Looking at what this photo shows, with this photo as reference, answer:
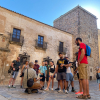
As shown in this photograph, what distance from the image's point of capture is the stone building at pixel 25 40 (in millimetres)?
9289

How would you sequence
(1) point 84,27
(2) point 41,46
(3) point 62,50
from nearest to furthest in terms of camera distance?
(2) point 41,46, (3) point 62,50, (1) point 84,27

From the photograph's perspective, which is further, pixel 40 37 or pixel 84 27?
pixel 84 27

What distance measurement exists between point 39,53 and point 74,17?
8.84 meters

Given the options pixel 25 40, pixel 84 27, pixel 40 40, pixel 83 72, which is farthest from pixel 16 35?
pixel 84 27

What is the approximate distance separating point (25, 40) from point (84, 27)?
32.3 feet

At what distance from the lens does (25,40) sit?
35.0ft

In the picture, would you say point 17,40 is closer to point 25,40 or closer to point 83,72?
point 25,40

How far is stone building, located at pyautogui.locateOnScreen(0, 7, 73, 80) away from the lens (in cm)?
929

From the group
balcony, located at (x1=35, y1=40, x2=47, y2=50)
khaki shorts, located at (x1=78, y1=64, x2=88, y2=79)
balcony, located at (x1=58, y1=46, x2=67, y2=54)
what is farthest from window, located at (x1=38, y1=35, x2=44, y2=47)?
khaki shorts, located at (x1=78, y1=64, x2=88, y2=79)

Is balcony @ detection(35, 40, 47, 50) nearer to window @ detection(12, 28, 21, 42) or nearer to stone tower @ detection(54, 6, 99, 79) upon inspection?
window @ detection(12, 28, 21, 42)

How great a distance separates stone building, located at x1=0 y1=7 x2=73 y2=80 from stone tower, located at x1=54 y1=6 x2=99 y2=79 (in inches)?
126

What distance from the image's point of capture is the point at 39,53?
11.5 metres

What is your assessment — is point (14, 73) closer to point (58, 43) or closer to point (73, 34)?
point (58, 43)

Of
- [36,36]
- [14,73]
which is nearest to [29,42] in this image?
[36,36]
